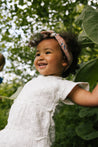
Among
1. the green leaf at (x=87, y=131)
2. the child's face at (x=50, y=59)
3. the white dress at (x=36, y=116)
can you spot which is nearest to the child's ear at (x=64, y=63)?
the child's face at (x=50, y=59)

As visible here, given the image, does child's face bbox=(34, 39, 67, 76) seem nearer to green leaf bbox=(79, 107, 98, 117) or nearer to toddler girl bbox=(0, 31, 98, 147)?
toddler girl bbox=(0, 31, 98, 147)

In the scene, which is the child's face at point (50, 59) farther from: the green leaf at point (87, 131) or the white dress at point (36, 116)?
the green leaf at point (87, 131)

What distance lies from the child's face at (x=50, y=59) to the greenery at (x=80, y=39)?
18 centimetres

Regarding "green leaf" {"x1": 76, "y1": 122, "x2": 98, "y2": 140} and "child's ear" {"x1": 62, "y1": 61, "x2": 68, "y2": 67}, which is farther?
"green leaf" {"x1": 76, "y1": 122, "x2": 98, "y2": 140}

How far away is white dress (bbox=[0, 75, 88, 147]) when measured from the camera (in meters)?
0.91

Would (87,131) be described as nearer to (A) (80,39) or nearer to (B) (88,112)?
(B) (88,112)

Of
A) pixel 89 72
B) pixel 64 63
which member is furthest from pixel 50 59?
pixel 89 72

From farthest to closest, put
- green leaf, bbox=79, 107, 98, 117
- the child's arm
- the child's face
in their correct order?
green leaf, bbox=79, 107, 98, 117
the child's face
the child's arm

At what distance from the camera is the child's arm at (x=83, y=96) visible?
0.88 m

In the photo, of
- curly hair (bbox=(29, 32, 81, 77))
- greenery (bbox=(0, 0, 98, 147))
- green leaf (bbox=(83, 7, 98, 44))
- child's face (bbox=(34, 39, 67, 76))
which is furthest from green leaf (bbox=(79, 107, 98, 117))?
green leaf (bbox=(83, 7, 98, 44))

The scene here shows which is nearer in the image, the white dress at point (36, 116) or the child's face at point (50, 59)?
the white dress at point (36, 116)

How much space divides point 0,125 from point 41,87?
108 cm

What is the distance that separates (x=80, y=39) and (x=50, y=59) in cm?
34

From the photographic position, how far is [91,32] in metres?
0.90
